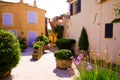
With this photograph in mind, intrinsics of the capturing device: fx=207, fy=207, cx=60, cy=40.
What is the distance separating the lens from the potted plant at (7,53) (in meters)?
9.89

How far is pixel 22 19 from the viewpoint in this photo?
102 feet

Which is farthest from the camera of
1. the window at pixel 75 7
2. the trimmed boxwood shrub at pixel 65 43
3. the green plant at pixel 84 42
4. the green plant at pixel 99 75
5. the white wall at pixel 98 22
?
the trimmed boxwood shrub at pixel 65 43

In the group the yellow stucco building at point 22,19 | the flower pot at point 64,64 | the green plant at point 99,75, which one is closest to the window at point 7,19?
the yellow stucco building at point 22,19

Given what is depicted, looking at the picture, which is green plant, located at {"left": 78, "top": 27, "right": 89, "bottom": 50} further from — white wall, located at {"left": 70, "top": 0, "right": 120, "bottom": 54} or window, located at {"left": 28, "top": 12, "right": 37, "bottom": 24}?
window, located at {"left": 28, "top": 12, "right": 37, "bottom": 24}

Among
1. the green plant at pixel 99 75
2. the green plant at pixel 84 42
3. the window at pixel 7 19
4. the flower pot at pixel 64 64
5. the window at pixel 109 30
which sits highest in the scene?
the window at pixel 7 19

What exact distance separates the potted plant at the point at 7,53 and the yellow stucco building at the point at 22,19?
68.5ft

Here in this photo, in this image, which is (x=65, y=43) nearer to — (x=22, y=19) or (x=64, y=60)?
(x=64, y=60)

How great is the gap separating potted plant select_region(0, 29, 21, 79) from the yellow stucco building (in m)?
20.9

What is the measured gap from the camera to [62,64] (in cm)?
1267

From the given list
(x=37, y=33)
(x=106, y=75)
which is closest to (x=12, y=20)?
(x=37, y=33)

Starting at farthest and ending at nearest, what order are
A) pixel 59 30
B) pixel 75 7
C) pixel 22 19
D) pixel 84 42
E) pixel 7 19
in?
pixel 59 30 < pixel 22 19 < pixel 7 19 < pixel 75 7 < pixel 84 42

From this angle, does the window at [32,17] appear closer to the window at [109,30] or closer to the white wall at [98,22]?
the white wall at [98,22]

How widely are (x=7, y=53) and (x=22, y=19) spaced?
21.7 meters

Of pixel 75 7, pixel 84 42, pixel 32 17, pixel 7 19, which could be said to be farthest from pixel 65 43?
pixel 7 19
